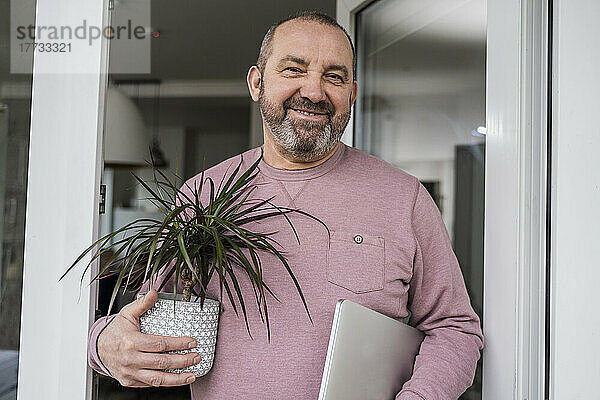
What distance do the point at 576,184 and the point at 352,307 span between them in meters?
0.58

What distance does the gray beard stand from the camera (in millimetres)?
1710

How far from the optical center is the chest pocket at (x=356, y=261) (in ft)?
5.38

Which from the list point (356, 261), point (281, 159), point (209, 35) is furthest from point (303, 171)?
point (209, 35)

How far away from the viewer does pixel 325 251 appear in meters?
1.66

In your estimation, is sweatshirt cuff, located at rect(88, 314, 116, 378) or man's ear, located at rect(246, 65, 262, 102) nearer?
sweatshirt cuff, located at rect(88, 314, 116, 378)

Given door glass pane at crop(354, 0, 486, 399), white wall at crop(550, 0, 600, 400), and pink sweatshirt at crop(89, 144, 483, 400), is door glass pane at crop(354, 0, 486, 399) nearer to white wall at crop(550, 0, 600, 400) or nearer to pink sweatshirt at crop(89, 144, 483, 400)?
pink sweatshirt at crop(89, 144, 483, 400)

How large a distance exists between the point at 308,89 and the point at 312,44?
0.38 feet

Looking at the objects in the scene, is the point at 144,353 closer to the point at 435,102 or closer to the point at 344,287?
the point at 344,287

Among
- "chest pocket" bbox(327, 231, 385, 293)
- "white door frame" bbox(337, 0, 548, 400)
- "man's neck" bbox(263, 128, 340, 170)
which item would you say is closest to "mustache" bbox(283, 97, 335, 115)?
"man's neck" bbox(263, 128, 340, 170)

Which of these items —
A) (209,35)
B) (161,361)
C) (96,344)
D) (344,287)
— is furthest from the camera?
(209,35)

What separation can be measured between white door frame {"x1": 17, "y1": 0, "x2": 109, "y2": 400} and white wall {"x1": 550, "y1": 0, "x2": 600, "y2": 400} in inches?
42.6

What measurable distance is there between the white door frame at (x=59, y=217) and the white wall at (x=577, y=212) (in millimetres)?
1083

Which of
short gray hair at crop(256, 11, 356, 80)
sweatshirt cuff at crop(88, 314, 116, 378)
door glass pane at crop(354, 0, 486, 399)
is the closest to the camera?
sweatshirt cuff at crop(88, 314, 116, 378)

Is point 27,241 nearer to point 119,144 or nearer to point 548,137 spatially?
point 119,144
